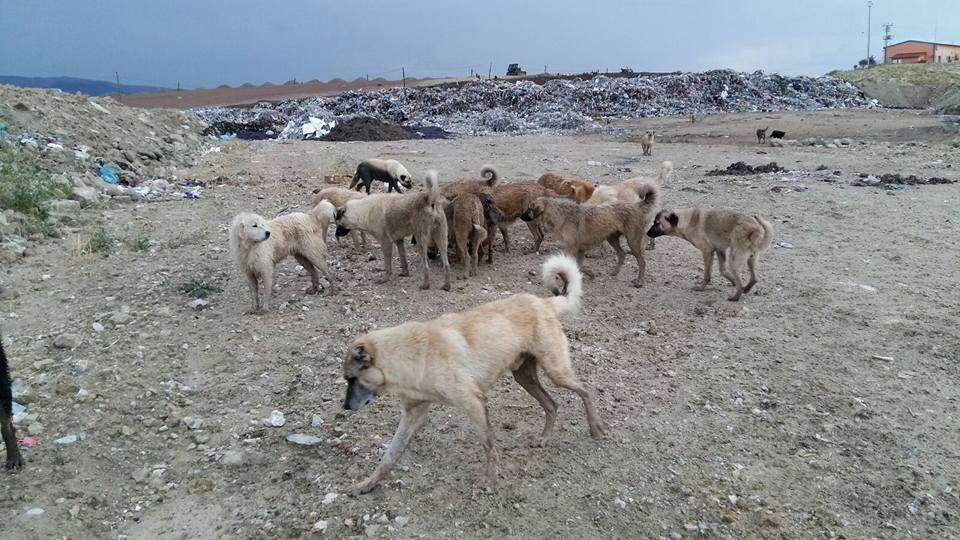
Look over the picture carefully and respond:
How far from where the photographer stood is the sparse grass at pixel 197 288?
24.2 ft

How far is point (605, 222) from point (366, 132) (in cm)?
1636

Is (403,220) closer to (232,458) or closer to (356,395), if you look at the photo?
(232,458)

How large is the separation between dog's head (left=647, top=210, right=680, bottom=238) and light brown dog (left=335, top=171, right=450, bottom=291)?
2.51m

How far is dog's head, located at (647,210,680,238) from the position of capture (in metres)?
7.66

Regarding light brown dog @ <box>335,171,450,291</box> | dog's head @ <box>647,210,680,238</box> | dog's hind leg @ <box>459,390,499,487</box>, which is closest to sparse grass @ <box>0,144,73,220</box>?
light brown dog @ <box>335,171,450,291</box>

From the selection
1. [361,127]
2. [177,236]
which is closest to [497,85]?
[361,127]

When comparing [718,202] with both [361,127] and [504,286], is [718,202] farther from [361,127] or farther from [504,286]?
[361,127]

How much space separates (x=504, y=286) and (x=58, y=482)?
4757mm

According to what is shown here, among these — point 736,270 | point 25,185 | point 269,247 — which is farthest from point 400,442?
point 25,185

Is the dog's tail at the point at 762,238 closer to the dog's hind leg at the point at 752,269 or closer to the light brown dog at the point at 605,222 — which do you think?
the dog's hind leg at the point at 752,269

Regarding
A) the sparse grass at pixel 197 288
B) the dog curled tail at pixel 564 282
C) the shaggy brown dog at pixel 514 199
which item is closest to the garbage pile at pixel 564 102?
the shaggy brown dog at pixel 514 199

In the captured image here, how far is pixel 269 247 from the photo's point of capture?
23.2ft

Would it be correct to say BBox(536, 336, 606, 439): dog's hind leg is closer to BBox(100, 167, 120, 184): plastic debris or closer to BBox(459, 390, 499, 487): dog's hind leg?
BBox(459, 390, 499, 487): dog's hind leg

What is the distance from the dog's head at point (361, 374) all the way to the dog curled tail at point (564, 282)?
135 centimetres
